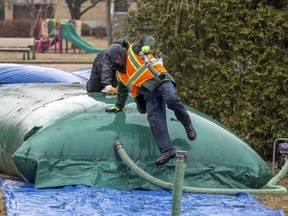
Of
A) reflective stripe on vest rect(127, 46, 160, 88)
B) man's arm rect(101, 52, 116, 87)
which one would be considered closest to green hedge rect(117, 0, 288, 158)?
man's arm rect(101, 52, 116, 87)

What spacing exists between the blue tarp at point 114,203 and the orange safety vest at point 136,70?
1.11 metres

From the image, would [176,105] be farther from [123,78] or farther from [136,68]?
[123,78]

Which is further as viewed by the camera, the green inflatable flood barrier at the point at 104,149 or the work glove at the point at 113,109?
the work glove at the point at 113,109

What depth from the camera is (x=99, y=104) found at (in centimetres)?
868

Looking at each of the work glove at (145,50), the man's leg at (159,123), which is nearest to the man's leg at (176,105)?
the man's leg at (159,123)

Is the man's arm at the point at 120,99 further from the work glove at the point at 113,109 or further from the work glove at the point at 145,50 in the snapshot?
the work glove at the point at 145,50

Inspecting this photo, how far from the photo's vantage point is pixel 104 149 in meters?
8.03

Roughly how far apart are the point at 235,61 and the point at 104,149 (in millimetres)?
2846

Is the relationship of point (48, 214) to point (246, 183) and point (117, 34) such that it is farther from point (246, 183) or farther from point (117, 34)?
point (117, 34)

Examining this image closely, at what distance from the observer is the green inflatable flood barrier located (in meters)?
7.93

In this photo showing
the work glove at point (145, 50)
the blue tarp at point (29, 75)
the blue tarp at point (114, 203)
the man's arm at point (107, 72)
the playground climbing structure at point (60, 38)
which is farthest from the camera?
the playground climbing structure at point (60, 38)

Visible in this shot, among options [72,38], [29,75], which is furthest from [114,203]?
[72,38]

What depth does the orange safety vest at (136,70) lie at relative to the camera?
800 cm

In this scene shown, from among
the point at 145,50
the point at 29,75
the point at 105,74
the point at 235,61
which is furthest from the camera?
the point at 29,75
